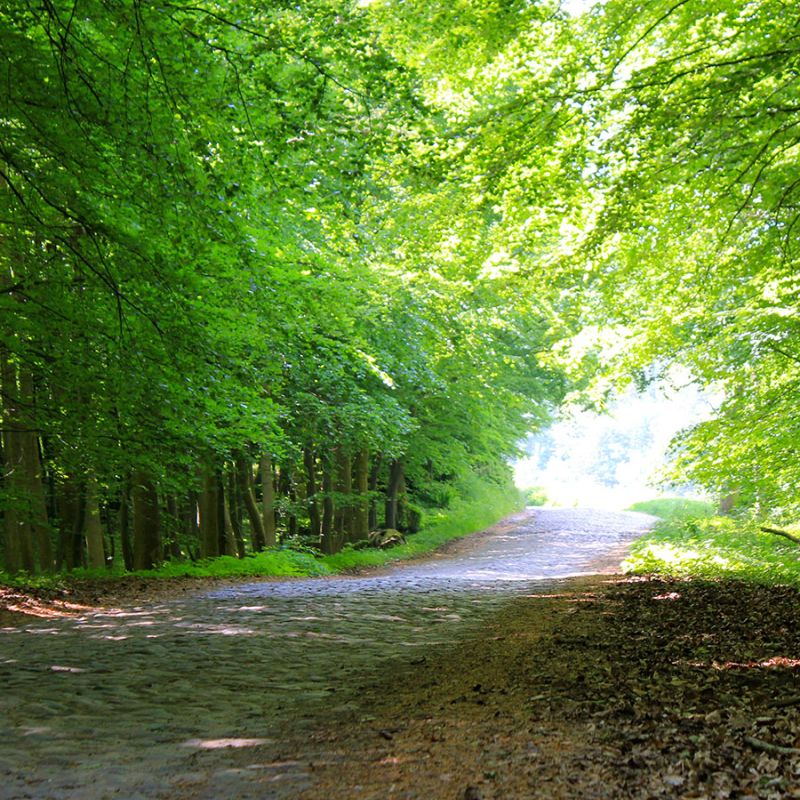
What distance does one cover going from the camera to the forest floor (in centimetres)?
403

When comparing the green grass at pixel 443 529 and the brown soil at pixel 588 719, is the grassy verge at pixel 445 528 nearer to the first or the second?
the green grass at pixel 443 529

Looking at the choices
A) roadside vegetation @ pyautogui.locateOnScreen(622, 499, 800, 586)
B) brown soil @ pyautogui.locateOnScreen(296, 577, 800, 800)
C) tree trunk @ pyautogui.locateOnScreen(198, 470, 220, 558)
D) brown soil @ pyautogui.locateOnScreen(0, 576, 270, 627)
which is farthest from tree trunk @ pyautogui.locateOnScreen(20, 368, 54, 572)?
roadside vegetation @ pyautogui.locateOnScreen(622, 499, 800, 586)

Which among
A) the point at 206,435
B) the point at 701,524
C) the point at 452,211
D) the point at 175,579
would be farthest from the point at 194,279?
the point at 701,524

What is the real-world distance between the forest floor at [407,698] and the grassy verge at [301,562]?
2829 millimetres

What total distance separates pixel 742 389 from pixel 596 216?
17.1ft

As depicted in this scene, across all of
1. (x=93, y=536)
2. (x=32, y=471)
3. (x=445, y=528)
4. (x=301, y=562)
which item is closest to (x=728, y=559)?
(x=301, y=562)

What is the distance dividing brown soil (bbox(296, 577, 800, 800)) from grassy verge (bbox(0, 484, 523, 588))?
786cm

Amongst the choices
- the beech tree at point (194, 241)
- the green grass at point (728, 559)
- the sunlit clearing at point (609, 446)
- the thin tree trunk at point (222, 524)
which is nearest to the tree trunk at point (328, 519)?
the thin tree trunk at point (222, 524)

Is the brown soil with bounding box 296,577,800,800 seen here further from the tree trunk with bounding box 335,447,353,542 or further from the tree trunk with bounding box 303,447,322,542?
the tree trunk with bounding box 303,447,322,542

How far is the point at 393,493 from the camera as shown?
85.3ft

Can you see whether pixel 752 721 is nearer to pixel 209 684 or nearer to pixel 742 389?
pixel 209 684

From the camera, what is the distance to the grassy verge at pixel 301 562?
45.3 ft

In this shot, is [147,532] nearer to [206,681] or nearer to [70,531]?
[70,531]

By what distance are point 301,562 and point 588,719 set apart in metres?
12.9
